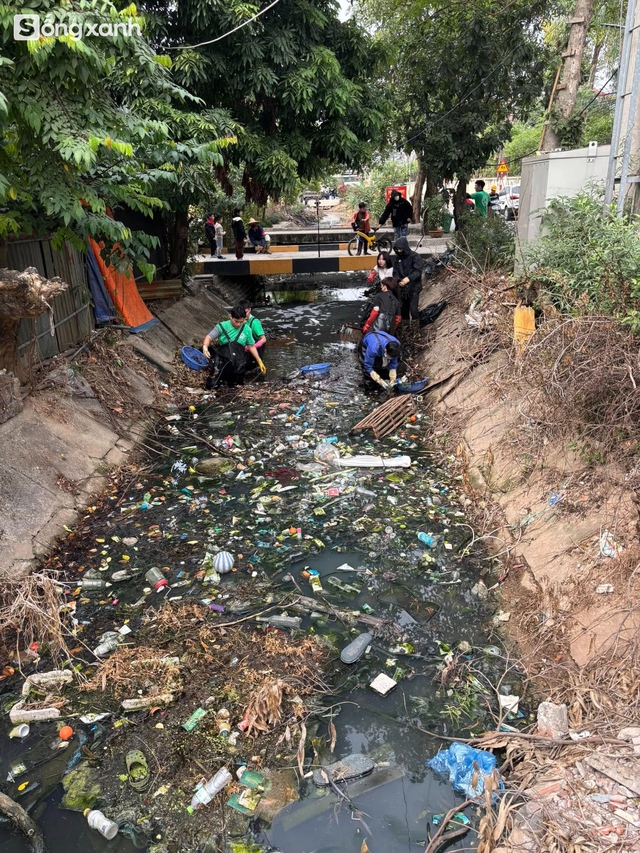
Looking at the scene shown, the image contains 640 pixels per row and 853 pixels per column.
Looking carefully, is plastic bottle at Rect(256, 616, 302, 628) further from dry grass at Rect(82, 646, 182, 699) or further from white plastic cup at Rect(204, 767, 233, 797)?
white plastic cup at Rect(204, 767, 233, 797)

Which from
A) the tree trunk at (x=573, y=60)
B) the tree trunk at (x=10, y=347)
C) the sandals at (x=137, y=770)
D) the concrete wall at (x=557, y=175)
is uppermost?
the tree trunk at (x=573, y=60)

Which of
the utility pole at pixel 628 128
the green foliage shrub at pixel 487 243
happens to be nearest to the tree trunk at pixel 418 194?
the green foliage shrub at pixel 487 243

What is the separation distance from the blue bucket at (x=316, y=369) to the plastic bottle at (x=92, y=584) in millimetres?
5080

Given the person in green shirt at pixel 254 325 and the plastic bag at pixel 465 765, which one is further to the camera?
the person in green shirt at pixel 254 325

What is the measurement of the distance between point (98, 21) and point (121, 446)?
388 centimetres

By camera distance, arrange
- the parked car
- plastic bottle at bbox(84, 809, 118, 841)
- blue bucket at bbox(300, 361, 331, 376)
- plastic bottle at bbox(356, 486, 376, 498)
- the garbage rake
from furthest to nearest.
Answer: the parked car → blue bucket at bbox(300, 361, 331, 376) → the garbage rake → plastic bottle at bbox(356, 486, 376, 498) → plastic bottle at bbox(84, 809, 118, 841)

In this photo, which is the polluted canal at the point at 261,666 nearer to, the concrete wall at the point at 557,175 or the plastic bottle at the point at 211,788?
the plastic bottle at the point at 211,788

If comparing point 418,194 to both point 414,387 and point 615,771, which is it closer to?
point 414,387

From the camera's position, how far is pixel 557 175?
671cm

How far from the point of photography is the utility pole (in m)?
5.48

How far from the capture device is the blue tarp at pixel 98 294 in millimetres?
7531

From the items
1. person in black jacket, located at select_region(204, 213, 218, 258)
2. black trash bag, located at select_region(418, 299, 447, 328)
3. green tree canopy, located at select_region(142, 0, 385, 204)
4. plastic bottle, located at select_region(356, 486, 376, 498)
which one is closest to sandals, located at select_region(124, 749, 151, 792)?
plastic bottle, located at select_region(356, 486, 376, 498)

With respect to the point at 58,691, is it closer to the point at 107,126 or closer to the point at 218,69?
the point at 107,126

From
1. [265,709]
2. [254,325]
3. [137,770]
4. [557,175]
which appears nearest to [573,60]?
[557,175]
